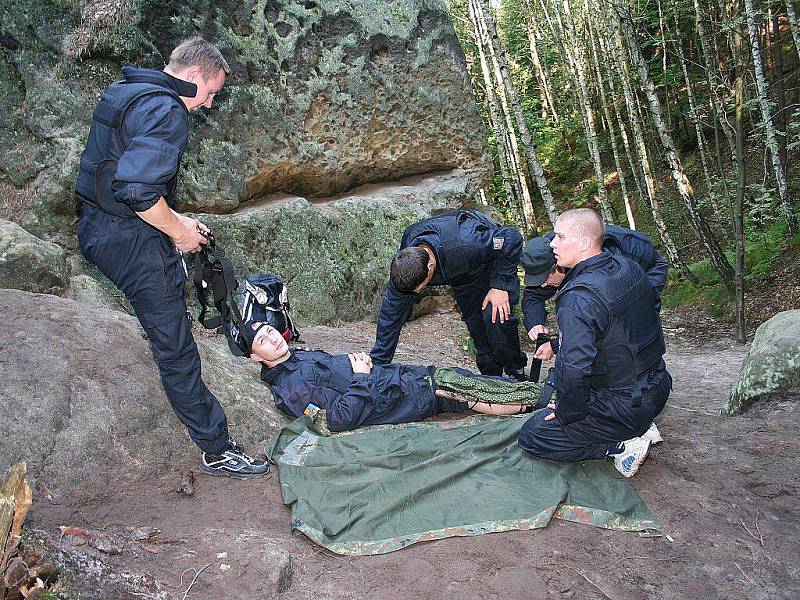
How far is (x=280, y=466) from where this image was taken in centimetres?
378

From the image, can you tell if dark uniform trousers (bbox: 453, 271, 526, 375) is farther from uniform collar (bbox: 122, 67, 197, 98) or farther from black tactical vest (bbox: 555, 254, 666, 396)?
uniform collar (bbox: 122, 67, 197, 98)

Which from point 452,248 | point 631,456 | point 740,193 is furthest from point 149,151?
point 740,193

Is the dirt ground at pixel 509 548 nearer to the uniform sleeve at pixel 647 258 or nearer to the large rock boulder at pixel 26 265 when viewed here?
the uniform sleeve at pixel 647 258

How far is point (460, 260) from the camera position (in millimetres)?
5254

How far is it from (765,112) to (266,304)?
8502mm

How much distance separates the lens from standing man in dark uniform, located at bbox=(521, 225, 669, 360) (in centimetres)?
461

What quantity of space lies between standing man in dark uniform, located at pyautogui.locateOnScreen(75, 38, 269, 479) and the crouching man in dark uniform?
2066mm

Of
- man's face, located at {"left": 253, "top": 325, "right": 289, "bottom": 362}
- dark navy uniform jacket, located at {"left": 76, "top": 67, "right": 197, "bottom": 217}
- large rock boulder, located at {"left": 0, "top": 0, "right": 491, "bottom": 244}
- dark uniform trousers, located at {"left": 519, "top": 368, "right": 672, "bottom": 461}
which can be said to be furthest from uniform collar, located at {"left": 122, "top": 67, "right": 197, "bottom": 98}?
large rock boulder, located at {"left": 0, "top": 0, "right": 491, "bottom": 244}

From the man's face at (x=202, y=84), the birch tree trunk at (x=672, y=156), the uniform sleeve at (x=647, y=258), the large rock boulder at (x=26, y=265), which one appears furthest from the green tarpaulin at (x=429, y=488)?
the birch tree trunk at (x=672, y=156)

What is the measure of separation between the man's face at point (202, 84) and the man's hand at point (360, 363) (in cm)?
226

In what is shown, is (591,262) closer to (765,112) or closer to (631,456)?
(631,456)

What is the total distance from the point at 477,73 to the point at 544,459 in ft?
65.5

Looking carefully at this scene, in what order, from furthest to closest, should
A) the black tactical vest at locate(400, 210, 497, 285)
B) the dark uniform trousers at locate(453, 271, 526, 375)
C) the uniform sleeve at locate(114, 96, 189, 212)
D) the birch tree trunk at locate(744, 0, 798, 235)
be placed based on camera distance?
the birch tree trunk at locate(744, 0, 798, 235) < the dark uniform trousers at locate(453, 271, 526, 375) < the black tactical vest at locate(400, 210, 497, 285) < the uniform sleeve at locate(114, 96, 189, 212)

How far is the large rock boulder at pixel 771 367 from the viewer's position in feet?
16.1
